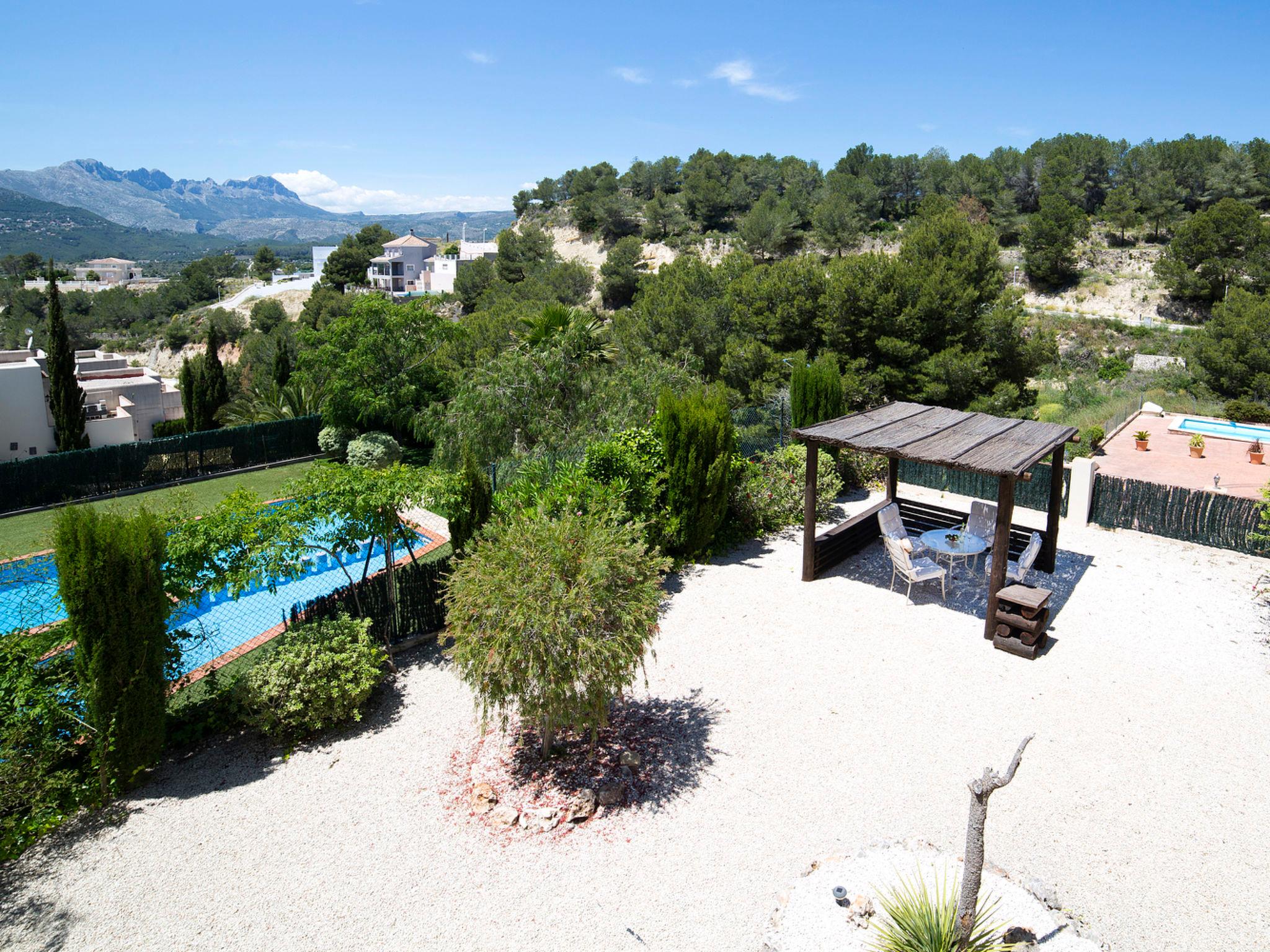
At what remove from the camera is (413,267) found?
9162cm

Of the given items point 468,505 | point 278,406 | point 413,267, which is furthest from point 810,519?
point 413,267

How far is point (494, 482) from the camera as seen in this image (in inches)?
434

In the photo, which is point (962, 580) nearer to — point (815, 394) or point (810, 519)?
point (810, 519)

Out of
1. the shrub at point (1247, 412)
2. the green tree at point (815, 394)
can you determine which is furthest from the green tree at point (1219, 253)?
the green tree at point (815, 394)

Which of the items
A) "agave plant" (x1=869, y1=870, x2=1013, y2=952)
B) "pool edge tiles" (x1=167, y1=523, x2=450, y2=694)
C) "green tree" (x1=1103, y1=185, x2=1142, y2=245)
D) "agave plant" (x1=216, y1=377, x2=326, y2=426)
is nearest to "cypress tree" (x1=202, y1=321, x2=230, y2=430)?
"agave plant" (x1=216, y1=377, x2=326, y2=426)

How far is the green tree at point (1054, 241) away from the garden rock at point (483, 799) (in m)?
57.1

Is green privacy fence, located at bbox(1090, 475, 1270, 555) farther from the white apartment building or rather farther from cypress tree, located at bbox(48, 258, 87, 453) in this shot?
the white apartment building

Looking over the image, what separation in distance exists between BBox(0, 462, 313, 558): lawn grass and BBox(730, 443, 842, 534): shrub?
802cm

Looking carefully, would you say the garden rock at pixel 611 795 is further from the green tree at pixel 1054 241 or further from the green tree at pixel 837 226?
the green tree at pixel 1054 241

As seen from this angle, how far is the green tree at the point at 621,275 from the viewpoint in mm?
55781

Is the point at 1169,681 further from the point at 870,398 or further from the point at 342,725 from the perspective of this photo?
the point at 870,398

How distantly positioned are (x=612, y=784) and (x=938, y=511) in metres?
7.88

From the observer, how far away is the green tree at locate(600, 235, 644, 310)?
55.8 metres

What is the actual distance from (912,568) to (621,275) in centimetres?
4917
